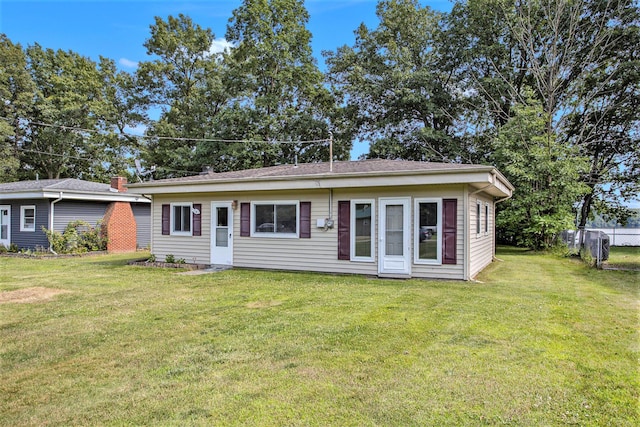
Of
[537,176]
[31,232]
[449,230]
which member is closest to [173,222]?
[31,232]

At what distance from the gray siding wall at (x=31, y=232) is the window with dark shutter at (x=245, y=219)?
9176 millimetres

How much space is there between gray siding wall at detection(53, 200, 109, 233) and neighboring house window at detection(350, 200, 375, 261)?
480 inches

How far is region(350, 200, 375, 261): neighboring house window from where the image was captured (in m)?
9.24

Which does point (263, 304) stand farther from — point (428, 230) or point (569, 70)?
point (569, 70)

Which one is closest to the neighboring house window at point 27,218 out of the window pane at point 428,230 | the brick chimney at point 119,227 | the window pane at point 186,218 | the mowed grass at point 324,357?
the brick chimney at point 119,227

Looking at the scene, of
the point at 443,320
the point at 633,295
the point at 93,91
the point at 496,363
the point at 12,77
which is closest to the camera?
the point at 496,363

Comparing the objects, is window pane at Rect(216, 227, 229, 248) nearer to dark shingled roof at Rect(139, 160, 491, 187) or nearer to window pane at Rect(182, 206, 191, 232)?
window pane at Rect(182, 206, 191, 232)

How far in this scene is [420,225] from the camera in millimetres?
8758

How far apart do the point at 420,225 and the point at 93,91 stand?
1137 inches

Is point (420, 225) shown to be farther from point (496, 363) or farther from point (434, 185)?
point (496, 363)

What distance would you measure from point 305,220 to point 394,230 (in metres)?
2.28

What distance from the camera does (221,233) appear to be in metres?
11.1

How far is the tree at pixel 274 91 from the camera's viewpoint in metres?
23.6

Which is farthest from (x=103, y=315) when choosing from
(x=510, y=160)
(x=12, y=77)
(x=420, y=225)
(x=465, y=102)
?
(x=12, y=77)
